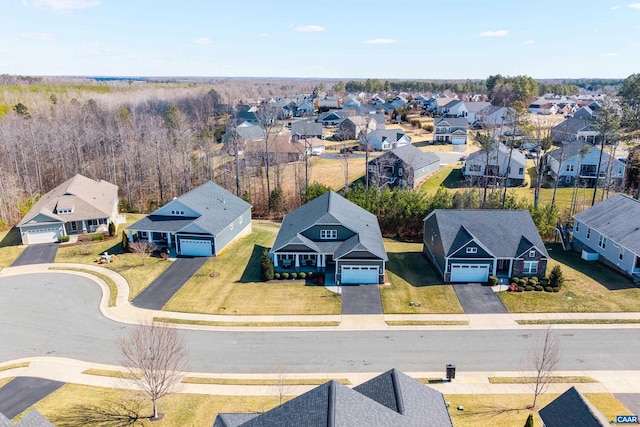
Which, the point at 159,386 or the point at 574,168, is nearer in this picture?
the point at 159,386

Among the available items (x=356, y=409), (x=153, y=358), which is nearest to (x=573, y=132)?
(x=356, y=409)

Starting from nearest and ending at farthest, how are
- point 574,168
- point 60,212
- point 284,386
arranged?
1. point 284,386
2. point 60,212
3. point 574,168

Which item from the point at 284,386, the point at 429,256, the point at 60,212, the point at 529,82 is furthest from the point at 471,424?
the point at 529,82

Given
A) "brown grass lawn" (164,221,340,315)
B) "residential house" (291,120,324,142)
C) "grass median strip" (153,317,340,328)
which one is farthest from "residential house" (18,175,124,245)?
"residential house" (291,120,324,142)

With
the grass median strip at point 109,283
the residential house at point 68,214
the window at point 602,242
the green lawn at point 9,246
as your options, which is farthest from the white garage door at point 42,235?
the window at point 602,242

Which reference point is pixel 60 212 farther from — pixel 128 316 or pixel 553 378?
pixel 553 378

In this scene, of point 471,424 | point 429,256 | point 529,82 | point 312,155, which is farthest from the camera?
point 529,82

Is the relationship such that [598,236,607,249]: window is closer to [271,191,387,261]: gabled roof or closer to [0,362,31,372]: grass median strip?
[271,191,387,261]: gabled roof

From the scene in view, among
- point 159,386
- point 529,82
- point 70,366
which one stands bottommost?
point 70,366
